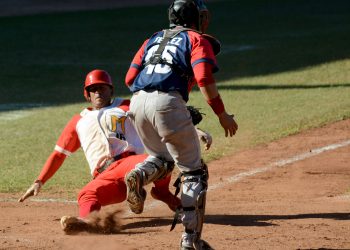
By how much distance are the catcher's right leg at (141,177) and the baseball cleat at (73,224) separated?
541mm

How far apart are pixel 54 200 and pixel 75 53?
1103 cm

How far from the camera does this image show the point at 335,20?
79.9 feet

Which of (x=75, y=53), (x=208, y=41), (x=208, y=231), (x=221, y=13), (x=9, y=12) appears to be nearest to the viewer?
(x=208, y=41)

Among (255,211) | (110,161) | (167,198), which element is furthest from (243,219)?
(110,161)

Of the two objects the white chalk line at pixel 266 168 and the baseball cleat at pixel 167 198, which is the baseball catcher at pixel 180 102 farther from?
the white chalk line at pixel 266 168

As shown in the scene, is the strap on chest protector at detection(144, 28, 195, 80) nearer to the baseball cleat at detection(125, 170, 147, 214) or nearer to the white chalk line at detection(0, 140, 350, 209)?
the baseball cleat at detection(125, 170, 147, 214)

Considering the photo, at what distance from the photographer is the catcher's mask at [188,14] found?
23.5 feet

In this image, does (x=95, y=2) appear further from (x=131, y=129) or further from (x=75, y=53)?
(x=131, y=129)

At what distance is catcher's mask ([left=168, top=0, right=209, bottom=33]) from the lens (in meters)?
7.16

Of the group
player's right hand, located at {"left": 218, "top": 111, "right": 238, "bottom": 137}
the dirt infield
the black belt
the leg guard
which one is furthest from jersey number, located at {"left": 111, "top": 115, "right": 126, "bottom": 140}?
player's right hand, located at {"left": 218, "top": 111, "right": 238, "bottom": 137}

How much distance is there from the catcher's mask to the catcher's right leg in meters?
1.01

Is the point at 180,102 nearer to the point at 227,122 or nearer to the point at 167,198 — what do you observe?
the point at 227,122

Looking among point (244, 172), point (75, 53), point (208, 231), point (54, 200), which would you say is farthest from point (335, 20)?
point (208, 231)

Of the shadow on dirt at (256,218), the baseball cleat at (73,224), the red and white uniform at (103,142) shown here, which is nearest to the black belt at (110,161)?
the red and white uniform at (103,142)
